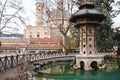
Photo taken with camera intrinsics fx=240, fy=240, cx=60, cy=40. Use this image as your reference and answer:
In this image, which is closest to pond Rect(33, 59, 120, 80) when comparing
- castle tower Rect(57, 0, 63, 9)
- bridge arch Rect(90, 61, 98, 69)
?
bridge arch Rect(90, 61, 98, 69)

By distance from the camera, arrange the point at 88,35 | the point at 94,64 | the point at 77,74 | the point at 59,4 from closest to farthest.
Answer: the point at 77,74 → the point at 94,64 → the point at 88,35 → the point at 59,4

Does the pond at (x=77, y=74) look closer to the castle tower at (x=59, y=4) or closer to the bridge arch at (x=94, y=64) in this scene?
the bridge arch at (x=94, y=64)

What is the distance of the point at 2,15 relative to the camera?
19562mm

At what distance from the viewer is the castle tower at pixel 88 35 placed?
102 feet

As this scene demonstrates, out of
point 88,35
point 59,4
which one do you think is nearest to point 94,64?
point 88,35

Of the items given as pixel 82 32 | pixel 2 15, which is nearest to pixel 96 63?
pixel 82 32

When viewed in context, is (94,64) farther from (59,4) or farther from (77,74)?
(59,4)

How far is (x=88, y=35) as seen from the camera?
32594mm

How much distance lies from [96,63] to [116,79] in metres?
9.57

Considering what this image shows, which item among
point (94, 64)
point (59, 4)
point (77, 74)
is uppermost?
point (59, 4)

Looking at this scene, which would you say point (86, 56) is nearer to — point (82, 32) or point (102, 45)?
point (82, 32)

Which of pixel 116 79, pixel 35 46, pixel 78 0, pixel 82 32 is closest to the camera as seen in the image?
pixel 116 79

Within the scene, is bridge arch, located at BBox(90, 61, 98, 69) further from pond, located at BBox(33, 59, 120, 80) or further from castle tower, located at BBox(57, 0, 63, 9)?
castle tower, located at BBox(57, 0, 63, 9)

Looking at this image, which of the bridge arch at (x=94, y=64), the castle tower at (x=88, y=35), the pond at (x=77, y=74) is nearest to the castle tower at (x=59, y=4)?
the castle tower at (x=88, y=35)
